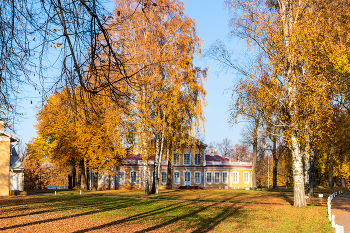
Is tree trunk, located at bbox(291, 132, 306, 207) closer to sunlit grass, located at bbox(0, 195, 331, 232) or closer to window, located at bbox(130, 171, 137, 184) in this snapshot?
sunlit grass, located at bbox(0, 195, 331, 232)

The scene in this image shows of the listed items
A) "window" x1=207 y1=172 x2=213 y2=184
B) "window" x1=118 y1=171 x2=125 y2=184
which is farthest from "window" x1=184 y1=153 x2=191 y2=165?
"window" x1=118 y1=171 x2=125 y2=184

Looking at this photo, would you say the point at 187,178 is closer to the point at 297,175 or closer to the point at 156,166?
the point at 156,166

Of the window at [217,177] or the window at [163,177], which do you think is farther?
the window at [217,177]

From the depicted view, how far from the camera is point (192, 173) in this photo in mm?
51156

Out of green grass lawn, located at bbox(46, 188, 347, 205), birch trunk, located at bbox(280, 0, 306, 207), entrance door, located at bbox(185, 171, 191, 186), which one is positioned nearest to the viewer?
birch trunk, located at bbox(280, 0, 306, 207)

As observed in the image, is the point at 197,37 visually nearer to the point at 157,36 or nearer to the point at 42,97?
the point at 157,36

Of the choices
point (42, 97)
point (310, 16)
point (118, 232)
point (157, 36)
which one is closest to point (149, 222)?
point (118, 232)

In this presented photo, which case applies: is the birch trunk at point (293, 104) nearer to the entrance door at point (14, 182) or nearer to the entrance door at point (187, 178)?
the entrance door at point (14, 182)

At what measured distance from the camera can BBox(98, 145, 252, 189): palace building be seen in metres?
48.3

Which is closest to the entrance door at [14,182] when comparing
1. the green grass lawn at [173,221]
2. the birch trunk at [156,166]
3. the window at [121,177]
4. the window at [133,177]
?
the birch trunk at [156,166]

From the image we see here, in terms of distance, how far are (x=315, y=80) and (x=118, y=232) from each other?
12.1 meters

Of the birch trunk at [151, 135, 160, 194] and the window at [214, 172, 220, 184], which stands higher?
the birch trunk at [151, 135, 160, 194]

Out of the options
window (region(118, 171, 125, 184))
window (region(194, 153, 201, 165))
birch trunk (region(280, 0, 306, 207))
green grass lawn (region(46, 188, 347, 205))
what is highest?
birch trunk (region(280, 0, 306, 207))

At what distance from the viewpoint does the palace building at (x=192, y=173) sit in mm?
48344
